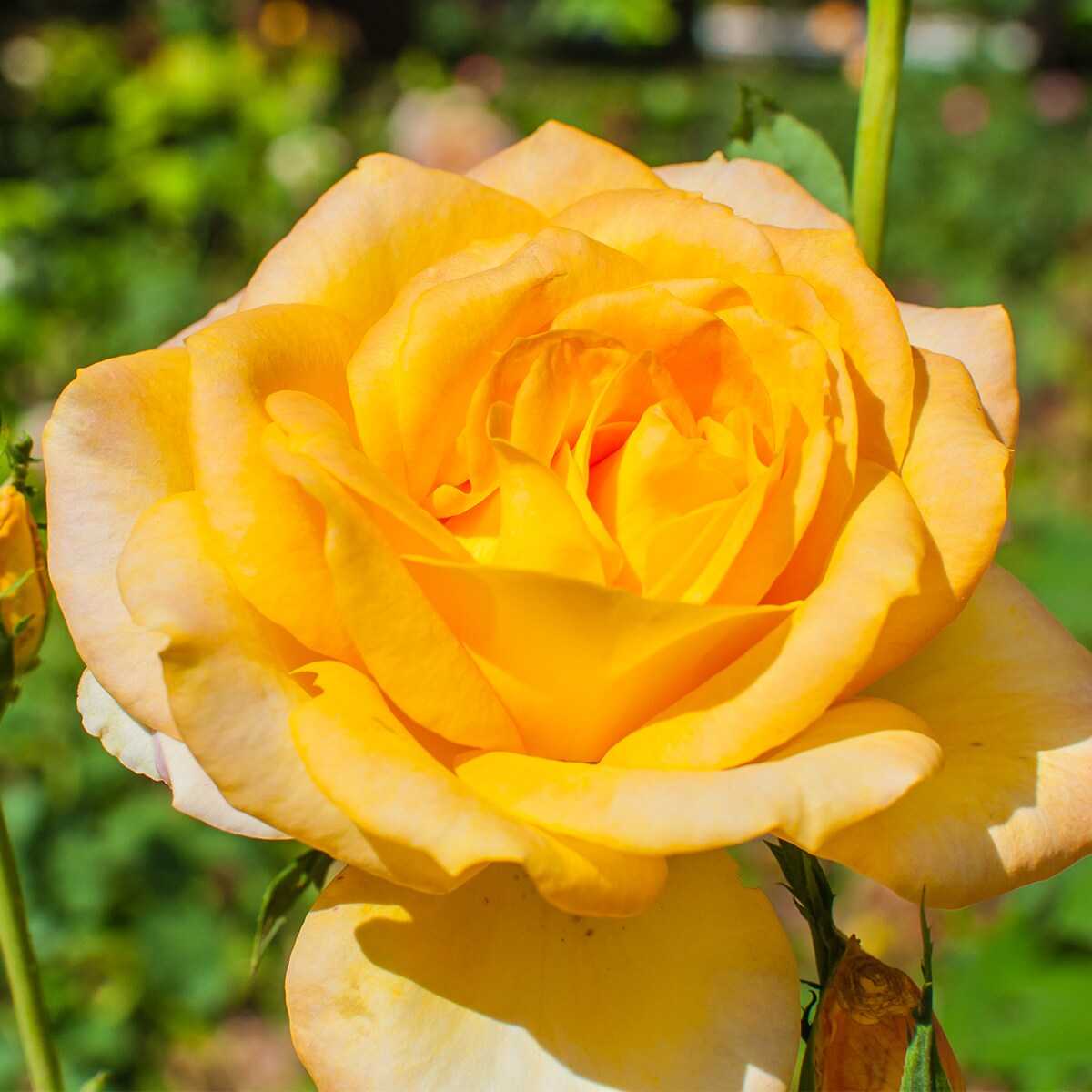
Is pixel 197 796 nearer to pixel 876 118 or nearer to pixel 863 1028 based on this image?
pixel 863 1028

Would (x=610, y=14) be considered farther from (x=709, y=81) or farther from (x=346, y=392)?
(x=346, y=392)

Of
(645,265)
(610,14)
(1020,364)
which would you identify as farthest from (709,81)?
(645,265)

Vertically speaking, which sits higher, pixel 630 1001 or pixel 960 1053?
pixel 630 1001

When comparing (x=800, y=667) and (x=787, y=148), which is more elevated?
(x=787, y=148)

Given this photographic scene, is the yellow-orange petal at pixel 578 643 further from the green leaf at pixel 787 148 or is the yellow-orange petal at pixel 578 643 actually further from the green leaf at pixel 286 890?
the green leaf at pixel 787 148

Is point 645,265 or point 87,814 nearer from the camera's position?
point 645,265

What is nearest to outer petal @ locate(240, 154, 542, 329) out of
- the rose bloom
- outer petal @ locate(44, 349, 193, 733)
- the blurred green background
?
the rose bloom

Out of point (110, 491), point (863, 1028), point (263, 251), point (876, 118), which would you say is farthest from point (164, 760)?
point (263, 251)

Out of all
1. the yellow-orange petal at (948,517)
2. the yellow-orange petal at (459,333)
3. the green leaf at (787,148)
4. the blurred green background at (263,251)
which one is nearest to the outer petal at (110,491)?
the yellow-orange petal at (459,333)
